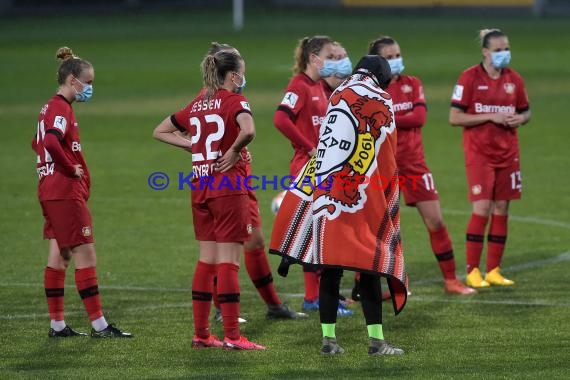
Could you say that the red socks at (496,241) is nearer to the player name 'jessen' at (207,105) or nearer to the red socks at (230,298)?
the red socks at (230,298)

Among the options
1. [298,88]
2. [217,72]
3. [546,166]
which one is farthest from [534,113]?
[217,72]

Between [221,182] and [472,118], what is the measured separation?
11.1ft

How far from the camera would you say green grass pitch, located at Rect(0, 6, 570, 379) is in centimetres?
835

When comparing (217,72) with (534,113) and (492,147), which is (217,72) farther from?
(534,113)

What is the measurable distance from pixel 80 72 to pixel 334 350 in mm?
2715

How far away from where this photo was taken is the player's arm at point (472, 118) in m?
11.1

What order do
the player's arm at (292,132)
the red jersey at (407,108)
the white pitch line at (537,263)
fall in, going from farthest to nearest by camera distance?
the white pitch line at (537,263) < the red jersey at (407,108) < the player's arm at (292,132)

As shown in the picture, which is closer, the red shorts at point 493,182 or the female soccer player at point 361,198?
the female soccer player at point 361,198

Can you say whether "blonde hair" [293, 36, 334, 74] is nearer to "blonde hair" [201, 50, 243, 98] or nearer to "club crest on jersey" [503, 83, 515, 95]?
"blonde hair" [201, 50, 243, 98]

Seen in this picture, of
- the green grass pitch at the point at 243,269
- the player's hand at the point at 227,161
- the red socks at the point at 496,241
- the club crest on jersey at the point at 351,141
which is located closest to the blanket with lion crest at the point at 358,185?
the club crest on jersey at the point at 351,141

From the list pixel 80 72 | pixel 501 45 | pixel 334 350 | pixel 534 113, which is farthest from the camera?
pixel 534 113

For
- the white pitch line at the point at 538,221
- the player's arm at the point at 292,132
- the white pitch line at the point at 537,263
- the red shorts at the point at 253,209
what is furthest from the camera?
the white pitch line at the point at 538,221

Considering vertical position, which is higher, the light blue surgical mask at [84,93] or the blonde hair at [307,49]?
the blonde hair at [307,49]

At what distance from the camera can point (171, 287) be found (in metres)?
11.2
